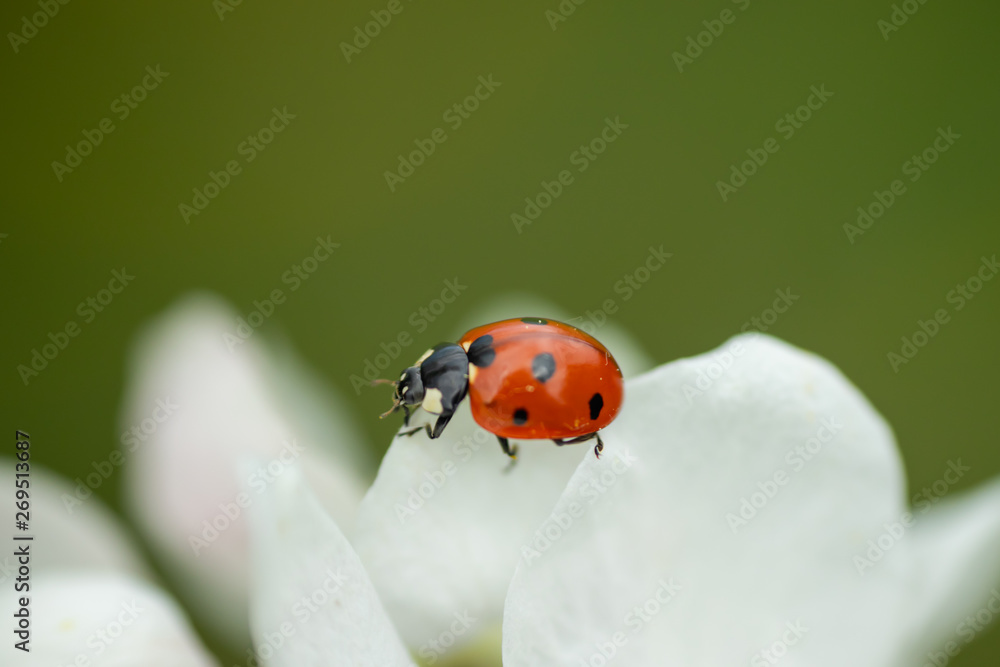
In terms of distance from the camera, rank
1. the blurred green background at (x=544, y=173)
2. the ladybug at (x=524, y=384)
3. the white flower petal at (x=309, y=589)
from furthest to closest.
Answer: the blurred green background at (x=544, y=173) < the ladybug at (x=524, y=384) < the white flower petal at (x=309, y=589)

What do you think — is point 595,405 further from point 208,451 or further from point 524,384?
point 208,451

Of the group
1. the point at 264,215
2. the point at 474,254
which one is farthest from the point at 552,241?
the point at 264,215

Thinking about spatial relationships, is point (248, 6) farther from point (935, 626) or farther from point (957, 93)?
point (935, 626)

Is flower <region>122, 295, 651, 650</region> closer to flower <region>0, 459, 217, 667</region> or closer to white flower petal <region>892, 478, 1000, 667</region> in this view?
flower <region>0, 459, 217, 667</region>

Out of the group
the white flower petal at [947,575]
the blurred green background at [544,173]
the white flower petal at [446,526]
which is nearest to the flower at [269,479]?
the white flower petal at [446,526]

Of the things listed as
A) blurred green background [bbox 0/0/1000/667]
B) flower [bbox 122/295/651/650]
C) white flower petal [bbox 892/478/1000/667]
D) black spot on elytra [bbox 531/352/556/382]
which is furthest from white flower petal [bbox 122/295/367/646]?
blurred green background [bbox 0/0/1000/667]

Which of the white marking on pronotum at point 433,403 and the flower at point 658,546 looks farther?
the white marking on pronotum at point 433,403

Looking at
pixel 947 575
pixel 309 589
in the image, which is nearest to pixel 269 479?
pixel 309 589

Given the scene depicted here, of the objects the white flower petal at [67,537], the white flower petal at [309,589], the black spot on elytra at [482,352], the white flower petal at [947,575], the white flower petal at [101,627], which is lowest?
the white flower petal at [67,537]

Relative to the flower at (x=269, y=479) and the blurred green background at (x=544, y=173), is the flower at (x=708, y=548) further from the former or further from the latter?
the blurred green background at (x=544, y=173)
